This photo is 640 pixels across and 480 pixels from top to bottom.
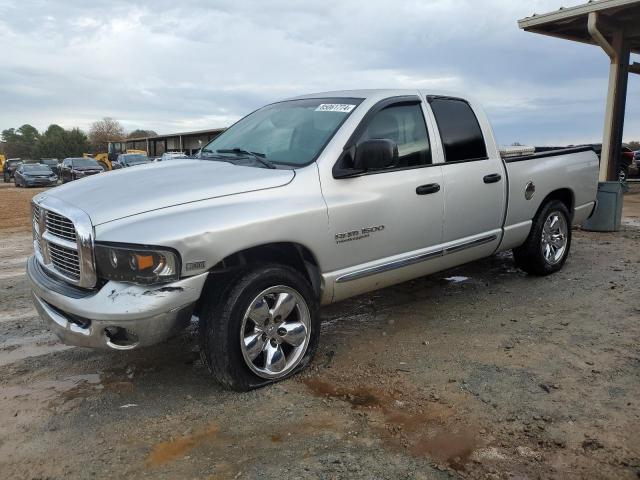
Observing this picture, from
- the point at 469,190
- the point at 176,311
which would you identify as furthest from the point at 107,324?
the point at 469,190

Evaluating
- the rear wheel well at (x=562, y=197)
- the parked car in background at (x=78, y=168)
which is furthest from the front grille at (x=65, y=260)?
the parked car in background at (x=78, y=168)

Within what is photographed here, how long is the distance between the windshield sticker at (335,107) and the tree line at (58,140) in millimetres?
82108

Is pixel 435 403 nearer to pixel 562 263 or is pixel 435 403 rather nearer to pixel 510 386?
pixel 510 386

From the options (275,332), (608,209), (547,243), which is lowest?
(275,332)

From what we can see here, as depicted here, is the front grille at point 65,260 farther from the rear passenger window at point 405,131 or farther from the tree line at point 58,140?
the tree line at point 58,140

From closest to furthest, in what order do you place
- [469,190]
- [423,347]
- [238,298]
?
[238,298] < [423,347] < [469,190]

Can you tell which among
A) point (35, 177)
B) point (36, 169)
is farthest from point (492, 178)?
point (36, 169)

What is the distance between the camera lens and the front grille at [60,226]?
322 cm

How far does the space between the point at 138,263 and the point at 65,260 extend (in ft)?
2.11

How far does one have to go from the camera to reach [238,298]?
10.7ft

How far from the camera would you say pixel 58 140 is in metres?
80.7

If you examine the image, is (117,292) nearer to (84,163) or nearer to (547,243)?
(547,243)

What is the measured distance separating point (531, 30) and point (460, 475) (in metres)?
12.0

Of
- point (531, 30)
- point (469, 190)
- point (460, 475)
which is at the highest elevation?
point (531, 30)
